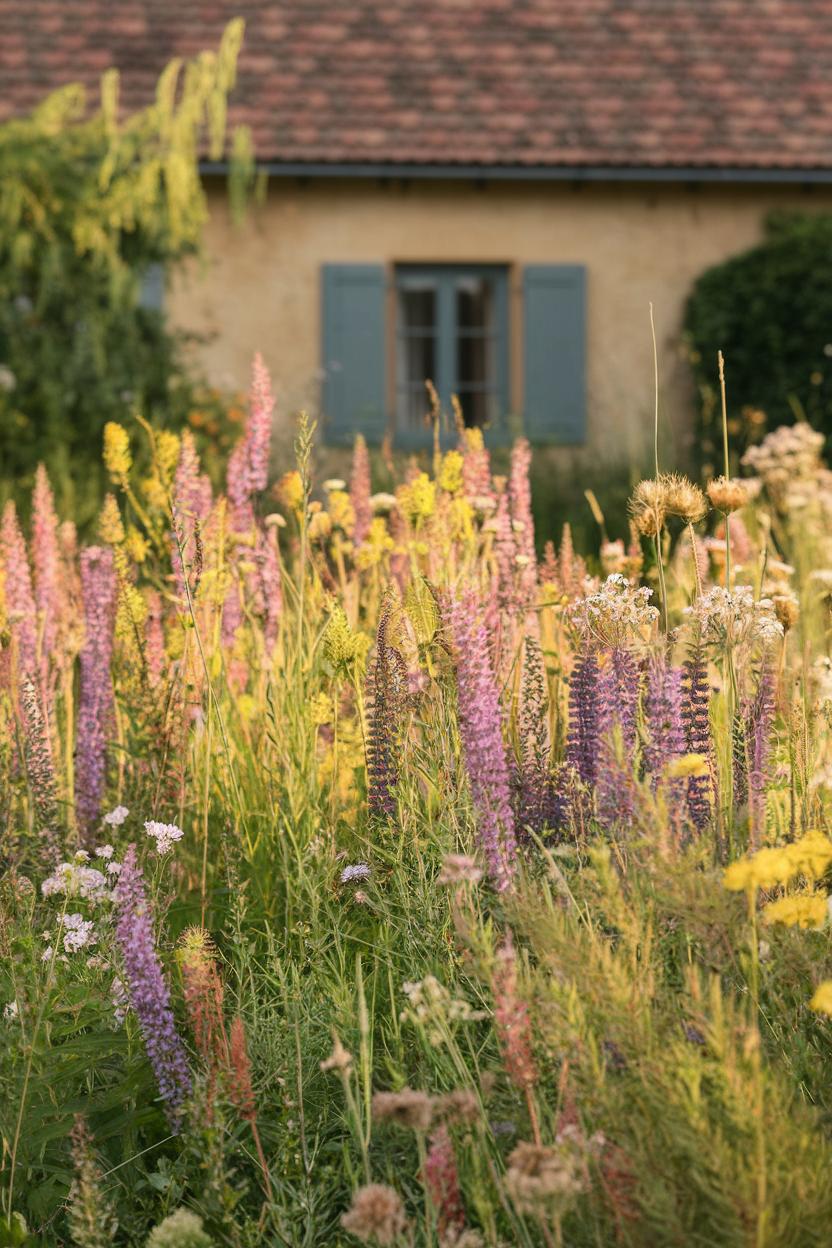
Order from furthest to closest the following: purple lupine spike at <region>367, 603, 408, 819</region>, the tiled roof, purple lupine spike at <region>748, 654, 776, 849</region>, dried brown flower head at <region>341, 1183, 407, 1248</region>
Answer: the tiled roof, purple lupine spike at <region>367, 603, 408, 819</region>, purple lupine spike at <region>748, 654, 776, 849</region>, dried brown flower head at <region>341, 1183, 407, 1248</region>

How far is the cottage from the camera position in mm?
12266

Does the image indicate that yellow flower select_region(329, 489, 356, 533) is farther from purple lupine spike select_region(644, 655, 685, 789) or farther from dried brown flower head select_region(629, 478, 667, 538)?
purple lupine spike select_region(644, 655, 685, 789)

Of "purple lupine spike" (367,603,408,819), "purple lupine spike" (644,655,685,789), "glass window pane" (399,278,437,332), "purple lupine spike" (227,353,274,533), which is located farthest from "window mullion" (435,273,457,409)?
"purple lupine spike" (644,655,685,789)

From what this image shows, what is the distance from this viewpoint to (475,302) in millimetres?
13094

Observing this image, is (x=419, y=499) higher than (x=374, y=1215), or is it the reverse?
(x=419, y=499)

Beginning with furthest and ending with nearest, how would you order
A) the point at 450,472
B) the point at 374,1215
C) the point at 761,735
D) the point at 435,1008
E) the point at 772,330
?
the point at 772,330 < the point at 450,472 < the point at 761,735 < the point at 435,1008 < the point at 374,1215

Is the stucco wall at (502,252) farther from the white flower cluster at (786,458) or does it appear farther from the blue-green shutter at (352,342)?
the white flower cluster at (786,458)

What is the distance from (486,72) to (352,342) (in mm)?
2591

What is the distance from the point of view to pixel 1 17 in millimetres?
13070

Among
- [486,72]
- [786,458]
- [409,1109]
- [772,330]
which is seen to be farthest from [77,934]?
[486,72]

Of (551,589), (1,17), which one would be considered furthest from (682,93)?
(551,589)

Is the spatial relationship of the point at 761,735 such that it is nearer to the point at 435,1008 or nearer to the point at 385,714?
the point at 385,714

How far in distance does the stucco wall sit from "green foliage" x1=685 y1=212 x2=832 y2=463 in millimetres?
512

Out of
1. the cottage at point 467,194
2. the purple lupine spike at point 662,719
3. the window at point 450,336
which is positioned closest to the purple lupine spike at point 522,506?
the purple lupine spike at point 662,719
